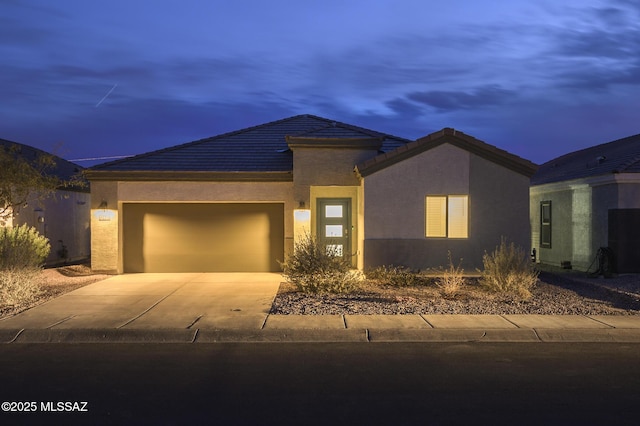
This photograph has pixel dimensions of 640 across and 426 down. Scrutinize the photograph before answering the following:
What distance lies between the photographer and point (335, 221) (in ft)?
64.1

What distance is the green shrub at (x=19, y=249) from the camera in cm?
1443

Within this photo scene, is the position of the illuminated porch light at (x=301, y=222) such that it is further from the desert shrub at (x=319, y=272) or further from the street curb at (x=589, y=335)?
the street curb at (x=589, y=335)

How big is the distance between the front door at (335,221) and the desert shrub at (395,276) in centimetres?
273

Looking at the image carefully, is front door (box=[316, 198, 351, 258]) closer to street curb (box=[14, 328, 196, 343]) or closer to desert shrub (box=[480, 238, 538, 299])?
desert shrub (box=[480, 238, 538, 299])

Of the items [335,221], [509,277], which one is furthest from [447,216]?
[335,221]

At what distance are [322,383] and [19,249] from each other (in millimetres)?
10699

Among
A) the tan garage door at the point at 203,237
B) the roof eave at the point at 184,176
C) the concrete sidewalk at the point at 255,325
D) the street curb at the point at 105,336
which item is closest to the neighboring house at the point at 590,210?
the concrete sidewalk at the point at 255,325

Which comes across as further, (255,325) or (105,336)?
(255,325)

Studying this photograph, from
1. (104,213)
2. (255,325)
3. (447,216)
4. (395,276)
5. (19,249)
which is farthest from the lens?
(104,213)

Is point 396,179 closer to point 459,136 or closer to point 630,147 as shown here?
point 459,136

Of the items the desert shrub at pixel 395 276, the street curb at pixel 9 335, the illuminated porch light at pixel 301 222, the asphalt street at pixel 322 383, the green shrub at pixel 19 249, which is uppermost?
the illuminated porch light at pixel 301 222

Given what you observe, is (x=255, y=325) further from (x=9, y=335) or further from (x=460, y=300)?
(x=460, y=300)

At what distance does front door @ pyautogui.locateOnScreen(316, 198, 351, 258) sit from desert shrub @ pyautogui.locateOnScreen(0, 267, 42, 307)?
862 cm

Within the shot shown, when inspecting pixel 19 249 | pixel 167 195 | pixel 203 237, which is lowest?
pixel 19 249
